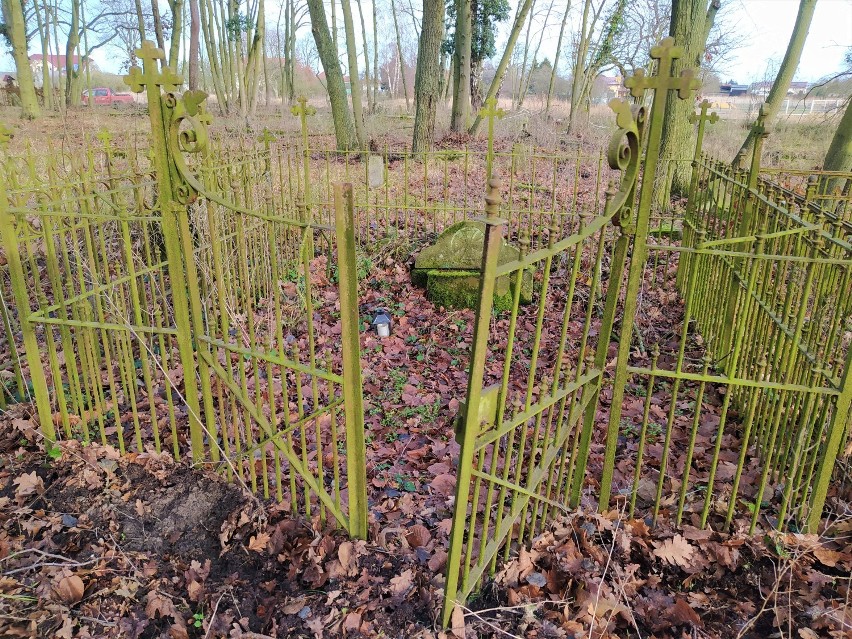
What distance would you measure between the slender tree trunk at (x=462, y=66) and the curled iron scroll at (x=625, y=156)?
1433 centimetres

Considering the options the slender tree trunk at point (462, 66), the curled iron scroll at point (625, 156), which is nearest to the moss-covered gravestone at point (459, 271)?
the curled iron scroll at point (625, 156)

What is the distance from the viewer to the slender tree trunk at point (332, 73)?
1212 cm

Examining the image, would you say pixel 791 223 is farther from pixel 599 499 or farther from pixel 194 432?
pixel 194 432

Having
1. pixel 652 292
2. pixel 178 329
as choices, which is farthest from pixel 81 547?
pixel 652 292

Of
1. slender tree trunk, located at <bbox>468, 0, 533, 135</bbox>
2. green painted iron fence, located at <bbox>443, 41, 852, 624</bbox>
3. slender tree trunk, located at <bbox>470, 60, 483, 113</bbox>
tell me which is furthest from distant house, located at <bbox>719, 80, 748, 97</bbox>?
green painted iron fence, located at <bbox>443, 41, 852, 624</bbox>

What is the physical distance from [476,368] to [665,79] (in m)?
1.61

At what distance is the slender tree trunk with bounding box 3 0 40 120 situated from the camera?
1611 cm

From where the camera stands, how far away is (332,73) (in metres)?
12.5

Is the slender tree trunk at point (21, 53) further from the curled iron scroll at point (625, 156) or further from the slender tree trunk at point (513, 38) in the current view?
the curled iron scroll at point (625, 156)

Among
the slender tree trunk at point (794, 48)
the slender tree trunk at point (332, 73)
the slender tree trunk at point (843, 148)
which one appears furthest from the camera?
the slender tree trunk at point (332, 73)

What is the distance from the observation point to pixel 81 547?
3.00m

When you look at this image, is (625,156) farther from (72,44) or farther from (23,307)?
(72,44)

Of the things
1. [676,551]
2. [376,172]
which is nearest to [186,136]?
[676,551]

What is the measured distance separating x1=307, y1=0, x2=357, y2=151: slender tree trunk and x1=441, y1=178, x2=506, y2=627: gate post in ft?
36.7
